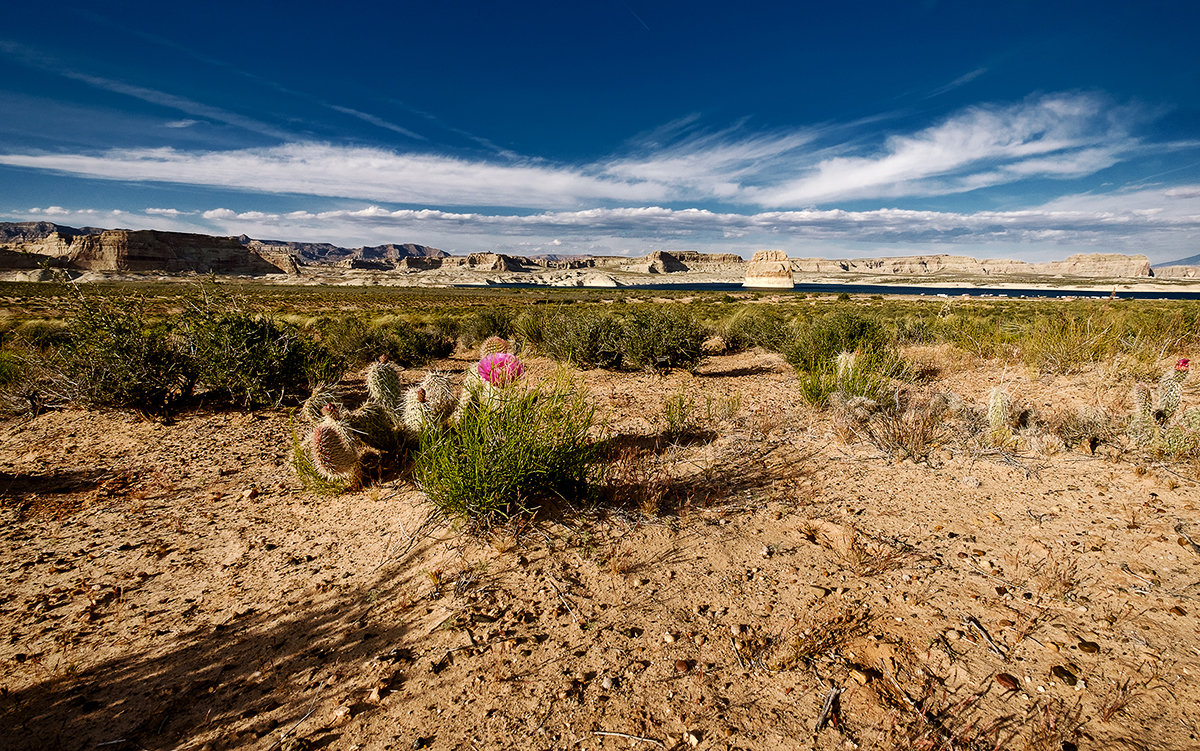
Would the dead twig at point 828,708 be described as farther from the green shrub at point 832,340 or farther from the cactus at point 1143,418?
the green shrub at point 832,340

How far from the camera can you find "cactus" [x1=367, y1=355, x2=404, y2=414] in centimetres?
441

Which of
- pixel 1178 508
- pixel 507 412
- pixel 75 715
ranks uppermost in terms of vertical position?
pixel 507 412

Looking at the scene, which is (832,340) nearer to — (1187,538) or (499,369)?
(1187,538)

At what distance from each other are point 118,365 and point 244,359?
1.16 metres

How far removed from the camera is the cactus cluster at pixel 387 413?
3621 millimetres

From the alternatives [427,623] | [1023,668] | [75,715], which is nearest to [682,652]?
[427,623]

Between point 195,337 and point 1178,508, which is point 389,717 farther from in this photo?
point 195,337

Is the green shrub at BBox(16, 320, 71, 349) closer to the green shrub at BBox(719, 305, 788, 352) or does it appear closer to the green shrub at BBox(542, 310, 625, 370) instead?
the green shrub at BBox(542, 310, 625, 370)

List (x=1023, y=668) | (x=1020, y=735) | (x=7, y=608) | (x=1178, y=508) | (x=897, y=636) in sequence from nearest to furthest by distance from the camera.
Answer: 1. (x=1020, y=735)
2. (x=1023, y=668)
3. (x=897, y=636)
4. (x=7, y=608)
5. (x=1178, y=508)

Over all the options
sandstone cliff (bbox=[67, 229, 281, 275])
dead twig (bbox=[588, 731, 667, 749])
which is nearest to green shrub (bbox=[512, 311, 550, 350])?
dead twig (bbox=[588, 731, 667, 749])

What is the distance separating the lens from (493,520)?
10.4 feet

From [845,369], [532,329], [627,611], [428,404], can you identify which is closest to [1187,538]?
[845,369]

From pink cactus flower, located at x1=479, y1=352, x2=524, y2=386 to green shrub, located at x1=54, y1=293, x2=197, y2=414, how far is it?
14.8 feet

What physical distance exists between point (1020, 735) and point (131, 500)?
5.70 metres
